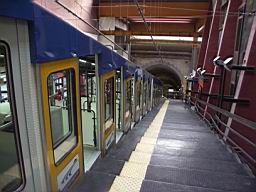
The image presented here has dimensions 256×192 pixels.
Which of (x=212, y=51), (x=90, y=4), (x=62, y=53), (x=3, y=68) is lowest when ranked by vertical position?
(x=3, y=68)

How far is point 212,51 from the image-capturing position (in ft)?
29.5

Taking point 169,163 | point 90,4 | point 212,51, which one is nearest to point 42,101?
point 169,163

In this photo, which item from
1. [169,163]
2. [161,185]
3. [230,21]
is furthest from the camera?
[230,21]

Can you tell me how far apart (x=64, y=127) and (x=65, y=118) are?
5.5 inches

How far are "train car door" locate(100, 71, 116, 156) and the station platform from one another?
26 cm

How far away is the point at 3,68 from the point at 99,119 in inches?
81.2

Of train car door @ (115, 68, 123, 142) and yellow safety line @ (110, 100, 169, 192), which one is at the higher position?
train car door @ (115, 68, 123, 142)

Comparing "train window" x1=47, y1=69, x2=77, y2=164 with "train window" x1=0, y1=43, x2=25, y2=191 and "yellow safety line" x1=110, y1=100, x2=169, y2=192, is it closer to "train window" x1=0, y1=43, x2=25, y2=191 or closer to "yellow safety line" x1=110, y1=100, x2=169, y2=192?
"train window" x1=0, y1=43, x2=25, y2=191

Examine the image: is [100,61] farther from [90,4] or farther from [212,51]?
[90,4]

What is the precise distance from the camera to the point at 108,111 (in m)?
4.06

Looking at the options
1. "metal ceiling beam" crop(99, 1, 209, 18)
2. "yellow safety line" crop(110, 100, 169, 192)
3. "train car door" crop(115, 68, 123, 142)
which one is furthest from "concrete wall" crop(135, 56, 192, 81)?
"yellow safety line" crop(110, 100, 169, 192)

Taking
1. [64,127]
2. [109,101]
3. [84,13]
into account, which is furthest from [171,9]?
[64,127]

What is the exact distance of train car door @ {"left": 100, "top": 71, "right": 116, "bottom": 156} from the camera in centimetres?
355

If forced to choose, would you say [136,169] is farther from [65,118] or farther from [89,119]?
[65,118]
